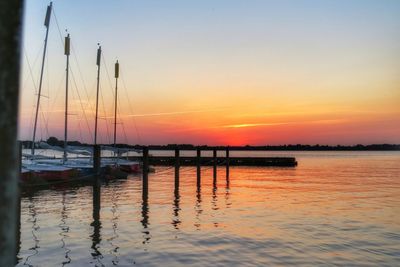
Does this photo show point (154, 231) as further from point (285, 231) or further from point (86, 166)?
point (86, 166)

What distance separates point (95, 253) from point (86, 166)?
88.9ft

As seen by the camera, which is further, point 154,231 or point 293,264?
point 154,231

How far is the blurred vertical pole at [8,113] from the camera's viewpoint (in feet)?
6.11

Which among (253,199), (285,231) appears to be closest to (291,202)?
(253,199)

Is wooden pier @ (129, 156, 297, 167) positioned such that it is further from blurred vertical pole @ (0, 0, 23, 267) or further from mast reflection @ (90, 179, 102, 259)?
blurred vertical pole @ (0, 0, 23, 267)

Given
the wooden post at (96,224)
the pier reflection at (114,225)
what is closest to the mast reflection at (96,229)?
the wooden post at (96,224)

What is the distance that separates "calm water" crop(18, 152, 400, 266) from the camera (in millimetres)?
12086

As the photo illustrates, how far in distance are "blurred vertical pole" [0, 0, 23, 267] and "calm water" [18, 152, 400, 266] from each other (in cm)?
994

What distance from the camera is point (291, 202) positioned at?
2467 centimetres

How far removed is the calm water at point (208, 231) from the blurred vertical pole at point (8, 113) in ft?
32.6

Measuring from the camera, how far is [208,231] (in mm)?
15812

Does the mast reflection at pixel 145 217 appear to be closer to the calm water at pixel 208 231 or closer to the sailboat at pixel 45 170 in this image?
the calm water at pixel 208 231

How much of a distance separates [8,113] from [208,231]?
14.5 meters

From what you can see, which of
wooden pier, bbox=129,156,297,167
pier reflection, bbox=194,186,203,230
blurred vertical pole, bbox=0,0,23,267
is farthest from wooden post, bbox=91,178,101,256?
wooden pier, bbox=129,156,297,167
